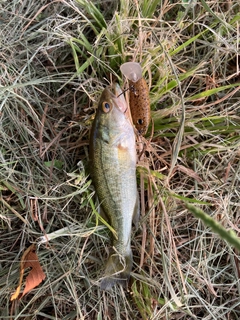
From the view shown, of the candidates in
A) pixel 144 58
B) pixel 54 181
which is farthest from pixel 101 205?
pixel 144 58

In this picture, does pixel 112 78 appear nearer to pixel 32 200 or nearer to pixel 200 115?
pixel 200 115

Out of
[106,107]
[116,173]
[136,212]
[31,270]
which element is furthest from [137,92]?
[31,270]

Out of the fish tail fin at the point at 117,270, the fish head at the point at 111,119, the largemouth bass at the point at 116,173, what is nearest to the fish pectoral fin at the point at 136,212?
the largemouth bass at the point at 116,173

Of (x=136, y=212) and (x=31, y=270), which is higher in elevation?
(x=136, y=212)

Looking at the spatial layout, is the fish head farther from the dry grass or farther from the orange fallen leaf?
the orange fallen leaf

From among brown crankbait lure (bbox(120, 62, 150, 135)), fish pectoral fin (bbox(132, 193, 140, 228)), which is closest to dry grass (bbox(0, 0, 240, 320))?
fish pectoral fin (bbox(132, 193, 140, 228))

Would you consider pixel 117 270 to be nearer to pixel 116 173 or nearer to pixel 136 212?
pixel 136 212
